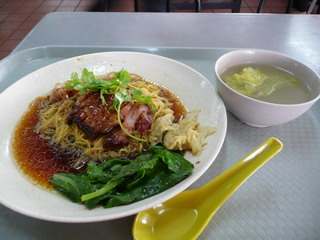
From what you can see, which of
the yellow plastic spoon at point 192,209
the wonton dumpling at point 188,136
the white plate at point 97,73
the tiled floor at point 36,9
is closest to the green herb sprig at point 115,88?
the wonton dumpling at point 188,136

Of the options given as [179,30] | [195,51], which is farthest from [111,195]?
[179,30]

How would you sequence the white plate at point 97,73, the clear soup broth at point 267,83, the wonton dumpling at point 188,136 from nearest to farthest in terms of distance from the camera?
the white plate at point 97,73
the wonton dumpling at point 188,136
the clear soup broth at point 267,83

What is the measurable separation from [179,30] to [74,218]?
2518mm

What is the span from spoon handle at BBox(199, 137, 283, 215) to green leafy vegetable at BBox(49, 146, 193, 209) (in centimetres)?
15

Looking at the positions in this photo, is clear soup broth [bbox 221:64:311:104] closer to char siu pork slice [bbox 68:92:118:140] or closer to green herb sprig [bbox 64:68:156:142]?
green herb sprig [bbox 64:68:156:142]

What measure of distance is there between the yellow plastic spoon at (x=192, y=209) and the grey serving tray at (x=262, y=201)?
80mm

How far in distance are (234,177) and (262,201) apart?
8.5 inches

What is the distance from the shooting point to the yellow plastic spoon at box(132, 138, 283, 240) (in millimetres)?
1139

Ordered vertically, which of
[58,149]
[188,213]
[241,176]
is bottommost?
[58,149]

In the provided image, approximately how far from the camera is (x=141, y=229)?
1.13 metres

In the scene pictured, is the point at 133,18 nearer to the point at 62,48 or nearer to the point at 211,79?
the point at 62,48

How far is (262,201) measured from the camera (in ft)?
4.34

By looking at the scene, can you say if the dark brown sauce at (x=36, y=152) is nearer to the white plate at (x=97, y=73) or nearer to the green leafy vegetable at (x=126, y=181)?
the white plate at (x=97, y=73)

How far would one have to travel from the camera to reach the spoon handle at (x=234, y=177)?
1.22 m
